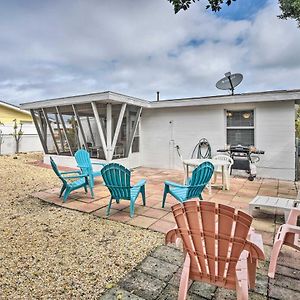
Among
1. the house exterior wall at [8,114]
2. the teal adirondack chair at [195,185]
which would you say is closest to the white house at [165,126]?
the teal adirondack chair at [195,185]

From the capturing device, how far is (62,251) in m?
3.01

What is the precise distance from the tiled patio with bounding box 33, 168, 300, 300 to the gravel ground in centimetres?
20

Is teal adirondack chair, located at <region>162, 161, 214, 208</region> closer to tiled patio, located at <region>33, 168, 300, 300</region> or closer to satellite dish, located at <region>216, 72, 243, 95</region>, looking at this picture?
tiled patio, located at <region>33, 168, 300, 300</region>

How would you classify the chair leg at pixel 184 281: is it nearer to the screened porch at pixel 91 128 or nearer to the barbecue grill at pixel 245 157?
the barbecue grill at pixel 245 157

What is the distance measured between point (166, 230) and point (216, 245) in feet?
6.40

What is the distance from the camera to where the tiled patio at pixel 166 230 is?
2133mm

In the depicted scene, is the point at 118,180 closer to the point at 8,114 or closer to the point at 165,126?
the point at 165,126

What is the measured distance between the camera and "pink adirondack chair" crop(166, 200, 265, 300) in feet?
5.40

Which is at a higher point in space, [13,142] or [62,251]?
[13,142]

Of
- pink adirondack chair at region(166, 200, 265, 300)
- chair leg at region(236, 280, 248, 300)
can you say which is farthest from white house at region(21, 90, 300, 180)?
chair leg at region(236, 280, 248, 300)

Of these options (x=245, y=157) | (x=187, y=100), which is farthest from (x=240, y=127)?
→ (x=187, y=100)

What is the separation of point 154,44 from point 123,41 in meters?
1.38

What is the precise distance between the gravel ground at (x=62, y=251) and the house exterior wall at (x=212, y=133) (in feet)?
19.1

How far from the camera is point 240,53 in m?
11.2
